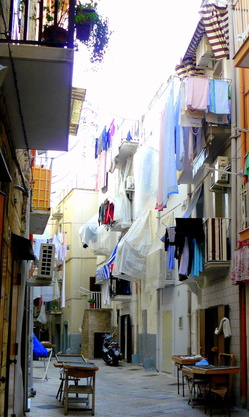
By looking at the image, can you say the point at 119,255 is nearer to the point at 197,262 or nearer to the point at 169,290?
the point at 169,290

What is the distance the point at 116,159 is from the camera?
89.2ft

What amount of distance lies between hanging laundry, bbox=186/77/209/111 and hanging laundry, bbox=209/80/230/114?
0.12 m

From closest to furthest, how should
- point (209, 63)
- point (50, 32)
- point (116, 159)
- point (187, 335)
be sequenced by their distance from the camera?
point (50, 32), point (209, 63), point (187, 335), point (116, 159)

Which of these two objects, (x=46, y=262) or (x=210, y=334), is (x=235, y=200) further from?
(x=46, y=262)

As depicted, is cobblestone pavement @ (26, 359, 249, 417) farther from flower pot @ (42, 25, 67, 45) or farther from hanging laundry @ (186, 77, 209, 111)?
hanging laundry @ (186, 77, 209, 111)

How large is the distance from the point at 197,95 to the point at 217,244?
11.8ft

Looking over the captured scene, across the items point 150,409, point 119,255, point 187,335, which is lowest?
point 150,409

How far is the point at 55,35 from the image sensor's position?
5.96 meters

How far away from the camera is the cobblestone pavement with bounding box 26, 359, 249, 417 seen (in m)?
10.6

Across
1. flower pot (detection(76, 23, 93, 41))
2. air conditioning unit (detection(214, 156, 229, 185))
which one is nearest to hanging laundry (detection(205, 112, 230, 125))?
air conditioning unit (detection(214, 156, 229, 185))

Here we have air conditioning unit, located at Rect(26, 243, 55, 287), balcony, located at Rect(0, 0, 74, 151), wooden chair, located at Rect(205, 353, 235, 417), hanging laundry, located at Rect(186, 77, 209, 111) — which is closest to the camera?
balcony, located at Rect(0, 0, 74, 151)

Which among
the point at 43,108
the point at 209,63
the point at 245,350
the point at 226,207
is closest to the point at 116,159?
the point at 209,63

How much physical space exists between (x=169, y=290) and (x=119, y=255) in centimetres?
258

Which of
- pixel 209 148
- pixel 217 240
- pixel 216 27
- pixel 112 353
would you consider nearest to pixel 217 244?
pixel 217 240
